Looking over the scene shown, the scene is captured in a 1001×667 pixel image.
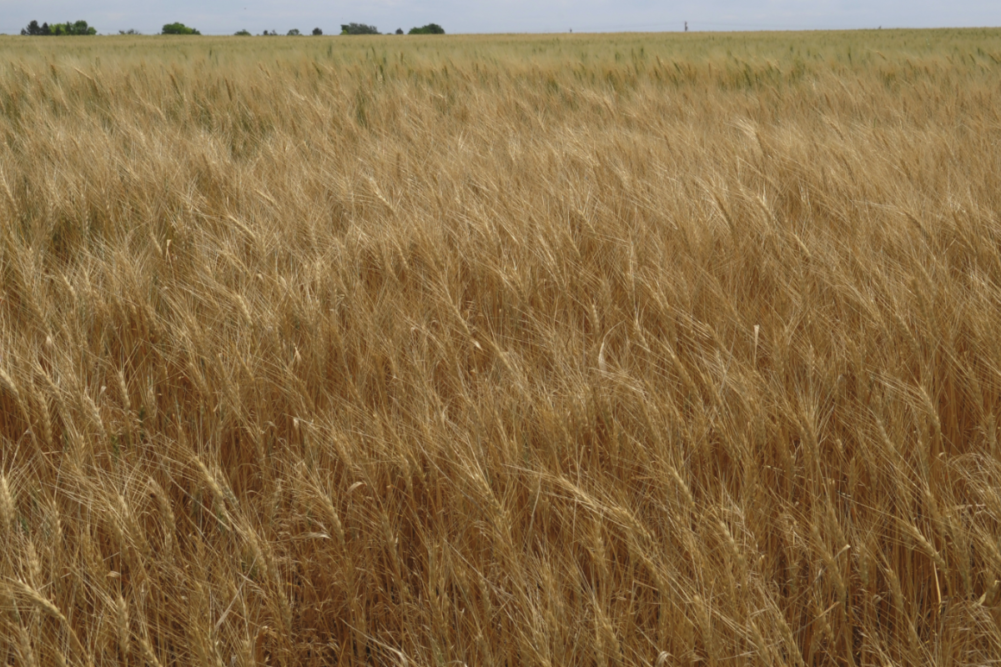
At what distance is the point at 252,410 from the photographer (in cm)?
127

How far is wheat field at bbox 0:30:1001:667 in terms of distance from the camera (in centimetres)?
87

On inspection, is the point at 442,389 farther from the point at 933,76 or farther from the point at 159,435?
the point at 933,76

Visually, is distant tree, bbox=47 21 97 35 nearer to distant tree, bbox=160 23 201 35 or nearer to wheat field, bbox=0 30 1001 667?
distant tree, bbox=160 23 201 35

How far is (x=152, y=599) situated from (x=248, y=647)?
0.23 metres

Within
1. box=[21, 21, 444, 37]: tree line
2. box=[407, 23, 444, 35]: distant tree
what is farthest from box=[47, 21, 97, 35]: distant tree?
box=[407, 23, 444, 35]: distant tree

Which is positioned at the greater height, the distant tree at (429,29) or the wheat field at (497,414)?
the distant tree at (429,29)

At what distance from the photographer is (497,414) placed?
3.51ft

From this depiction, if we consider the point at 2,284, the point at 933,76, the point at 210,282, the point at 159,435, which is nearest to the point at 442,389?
the point at 159,435

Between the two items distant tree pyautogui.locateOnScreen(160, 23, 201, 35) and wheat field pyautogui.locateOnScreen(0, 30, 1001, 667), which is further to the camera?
distant tree pyautogui.locateOnScreen(160, 23, 201, 35)

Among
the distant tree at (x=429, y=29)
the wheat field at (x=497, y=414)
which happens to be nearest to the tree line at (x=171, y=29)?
the distant tree at (x=429, y=29)

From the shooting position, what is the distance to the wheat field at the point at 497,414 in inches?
34.3

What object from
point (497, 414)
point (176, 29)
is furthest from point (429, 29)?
point (497, 414)

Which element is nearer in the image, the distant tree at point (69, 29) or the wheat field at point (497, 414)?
the wheat field at point (497, 414)

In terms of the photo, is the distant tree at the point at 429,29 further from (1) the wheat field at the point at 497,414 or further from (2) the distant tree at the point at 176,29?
(1) the wheat field at the point at 497,414
